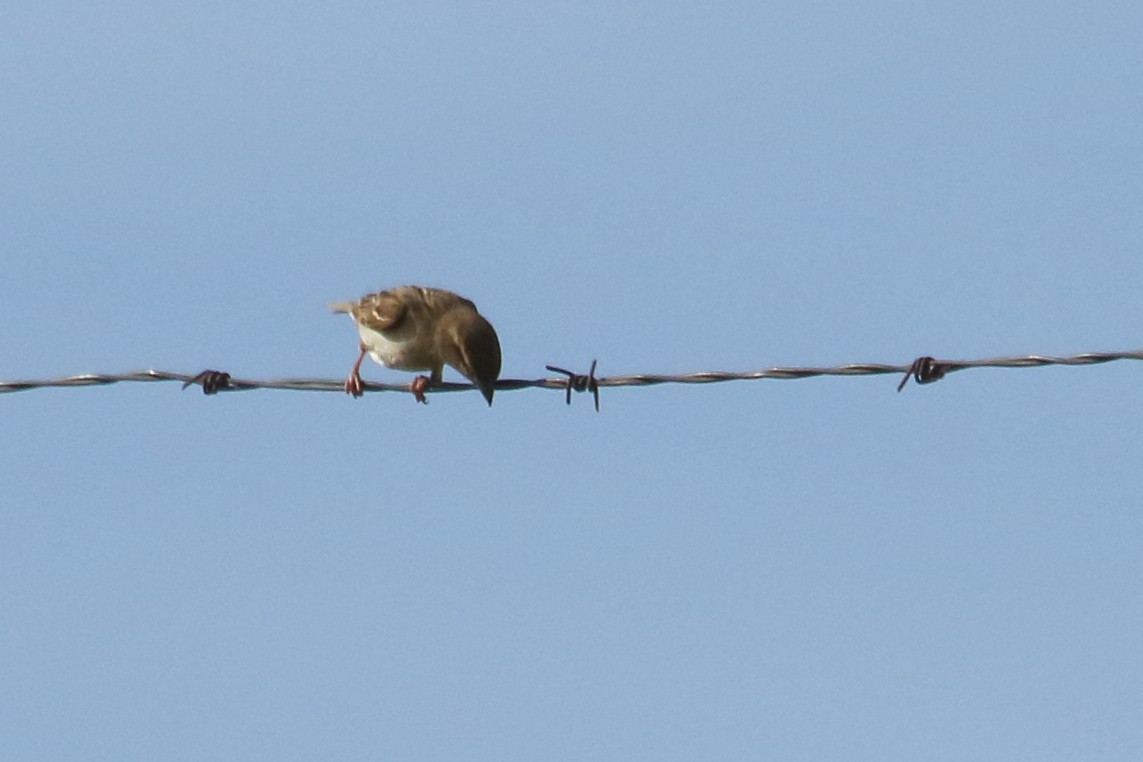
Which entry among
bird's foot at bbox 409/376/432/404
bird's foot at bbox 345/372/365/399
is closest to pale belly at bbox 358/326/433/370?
bird's foot at bbox 409/376/432/404

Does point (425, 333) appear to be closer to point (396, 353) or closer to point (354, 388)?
point (396, 353)

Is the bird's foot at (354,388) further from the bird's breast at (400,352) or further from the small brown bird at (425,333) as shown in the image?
the bird's breast at (400,352)

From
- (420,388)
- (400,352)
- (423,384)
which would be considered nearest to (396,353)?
(400,352)

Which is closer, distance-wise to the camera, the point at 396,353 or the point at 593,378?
the point at 593,378

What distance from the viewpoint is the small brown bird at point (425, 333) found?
47.5 ft

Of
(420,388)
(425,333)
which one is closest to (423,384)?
(420,388)

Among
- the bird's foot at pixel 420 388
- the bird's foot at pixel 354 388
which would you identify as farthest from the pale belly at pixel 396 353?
the bird's foot at pixel 354 388

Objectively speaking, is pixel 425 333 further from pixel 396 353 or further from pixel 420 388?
pixel 420 388

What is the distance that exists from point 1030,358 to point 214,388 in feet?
14.1

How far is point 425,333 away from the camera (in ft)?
50.5

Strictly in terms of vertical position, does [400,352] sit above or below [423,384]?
above

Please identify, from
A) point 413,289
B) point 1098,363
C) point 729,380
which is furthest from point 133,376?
point 413,289

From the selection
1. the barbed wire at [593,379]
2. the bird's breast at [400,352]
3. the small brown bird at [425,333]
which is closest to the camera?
the barbed wire at [593,379]

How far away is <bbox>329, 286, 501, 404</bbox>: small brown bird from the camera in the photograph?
47.5ft
